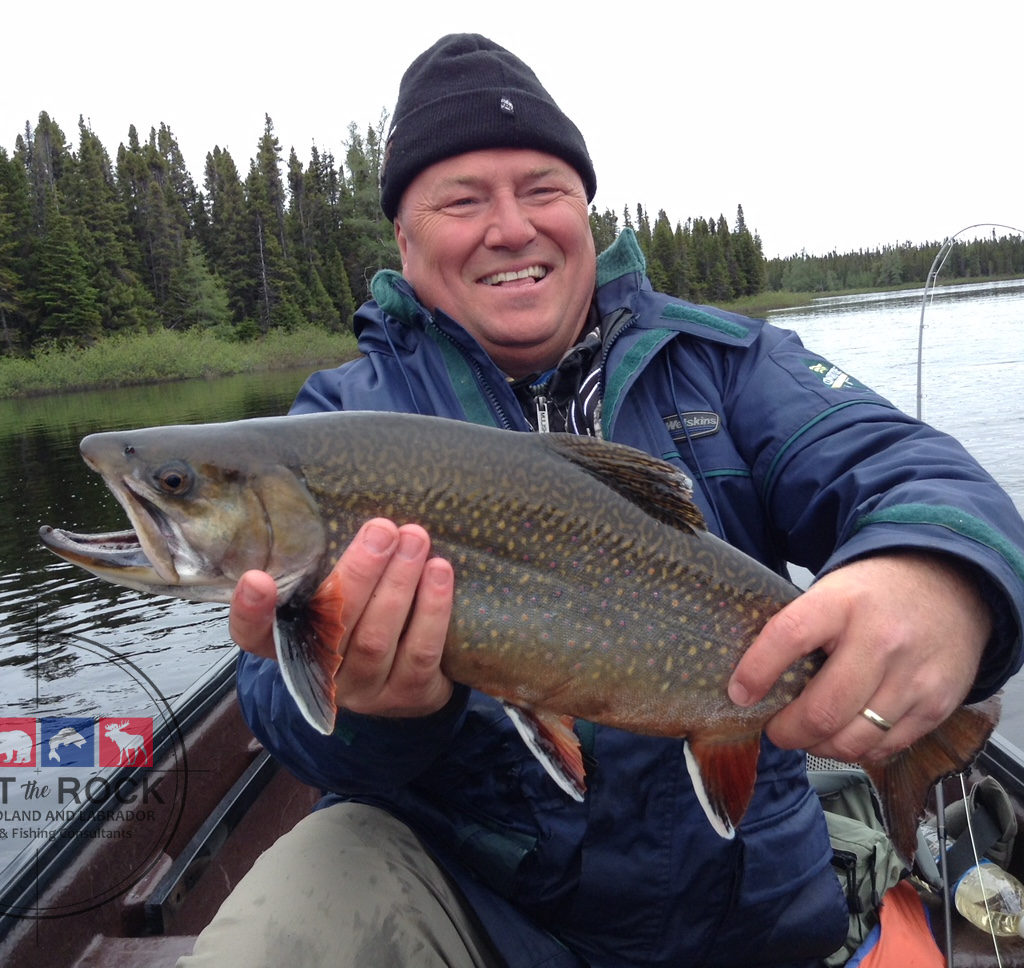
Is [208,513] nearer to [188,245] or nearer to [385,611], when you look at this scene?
[385,611]

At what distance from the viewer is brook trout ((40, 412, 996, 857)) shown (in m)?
2.09

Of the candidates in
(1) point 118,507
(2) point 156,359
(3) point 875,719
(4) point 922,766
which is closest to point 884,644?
(3) point 875,719

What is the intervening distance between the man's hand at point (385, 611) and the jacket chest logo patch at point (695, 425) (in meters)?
1.08

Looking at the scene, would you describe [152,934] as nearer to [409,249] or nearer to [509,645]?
[509,645]

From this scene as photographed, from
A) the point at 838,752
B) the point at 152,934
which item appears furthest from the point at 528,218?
the point at 152,934

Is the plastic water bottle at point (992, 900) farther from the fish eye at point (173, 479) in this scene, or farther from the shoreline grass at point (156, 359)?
the shoreline grass at point (156, 359)

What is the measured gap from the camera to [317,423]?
219cm

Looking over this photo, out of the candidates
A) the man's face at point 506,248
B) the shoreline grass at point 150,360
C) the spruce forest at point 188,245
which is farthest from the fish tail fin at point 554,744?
the spruce forest at point 188,245

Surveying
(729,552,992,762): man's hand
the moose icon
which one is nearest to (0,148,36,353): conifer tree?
the moose icon

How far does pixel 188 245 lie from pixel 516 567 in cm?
7538

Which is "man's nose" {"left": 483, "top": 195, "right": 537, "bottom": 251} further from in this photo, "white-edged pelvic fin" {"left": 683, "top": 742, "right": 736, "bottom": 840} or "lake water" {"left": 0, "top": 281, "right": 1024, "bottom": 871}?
"lake water" {"left": 0, "top": 281, "right": 1024, "bottom": 871}

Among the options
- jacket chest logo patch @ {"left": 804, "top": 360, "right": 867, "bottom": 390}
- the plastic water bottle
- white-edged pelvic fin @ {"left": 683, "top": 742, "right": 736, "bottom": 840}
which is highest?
jacket chest logo patch @ {"left": 804, "top": 360, "right": 867, "bottom": 390}

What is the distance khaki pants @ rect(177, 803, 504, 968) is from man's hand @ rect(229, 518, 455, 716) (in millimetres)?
580

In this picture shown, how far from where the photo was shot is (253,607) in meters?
1.93
